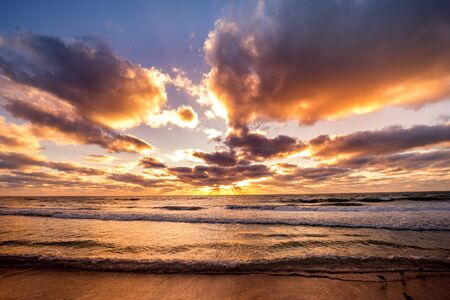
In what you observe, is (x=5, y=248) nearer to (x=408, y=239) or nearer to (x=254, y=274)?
(x=254, y=274)

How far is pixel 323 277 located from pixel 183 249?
15.3 ft

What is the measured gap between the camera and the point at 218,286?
14.0 feet

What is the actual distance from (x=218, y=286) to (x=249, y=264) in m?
1.37

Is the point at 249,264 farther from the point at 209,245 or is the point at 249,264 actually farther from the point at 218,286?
Result: the point at 209,245

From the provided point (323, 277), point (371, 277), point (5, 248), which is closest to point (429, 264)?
point (371, 277)

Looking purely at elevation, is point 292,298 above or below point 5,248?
below

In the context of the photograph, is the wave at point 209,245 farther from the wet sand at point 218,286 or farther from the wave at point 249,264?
the wet sand at point 218,286

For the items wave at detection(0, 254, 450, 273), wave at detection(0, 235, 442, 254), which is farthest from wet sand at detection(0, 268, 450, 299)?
wave at detection(0, 235, 442, 254)

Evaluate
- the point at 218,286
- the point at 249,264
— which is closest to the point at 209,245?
the point at 249,264

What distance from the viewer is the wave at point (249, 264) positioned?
198 inches

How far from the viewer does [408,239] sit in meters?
8.28

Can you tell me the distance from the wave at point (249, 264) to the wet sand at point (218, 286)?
0.32m

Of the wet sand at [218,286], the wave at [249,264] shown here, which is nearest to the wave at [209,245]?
the wave at [249,264]

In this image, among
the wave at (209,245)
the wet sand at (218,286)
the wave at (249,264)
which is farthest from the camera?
the wave at (209,245)
